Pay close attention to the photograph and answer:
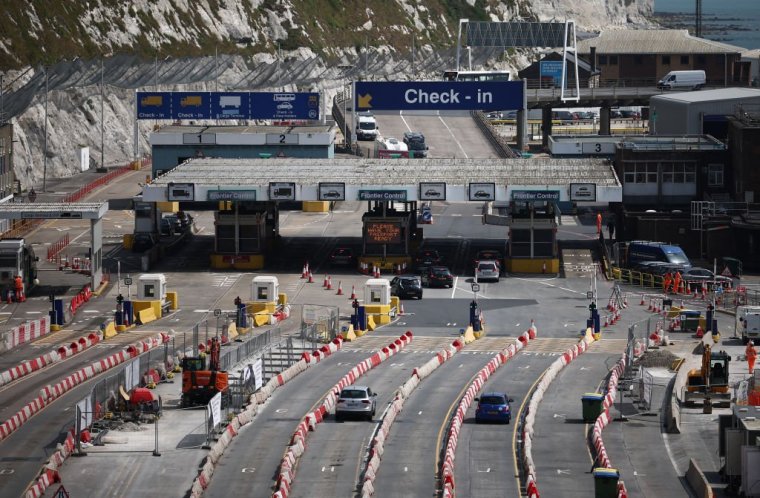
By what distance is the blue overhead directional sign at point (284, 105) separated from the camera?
456 feet

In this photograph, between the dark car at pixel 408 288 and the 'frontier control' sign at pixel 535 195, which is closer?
the dark car at pixel 408 288

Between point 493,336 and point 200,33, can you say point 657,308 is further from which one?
point 200,33

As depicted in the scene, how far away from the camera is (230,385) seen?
68.9m

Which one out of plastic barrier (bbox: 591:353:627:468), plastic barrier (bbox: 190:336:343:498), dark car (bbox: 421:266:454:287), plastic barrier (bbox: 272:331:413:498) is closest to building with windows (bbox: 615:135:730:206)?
dark car (bbox: 421:266:454:287)

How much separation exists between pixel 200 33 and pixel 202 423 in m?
135

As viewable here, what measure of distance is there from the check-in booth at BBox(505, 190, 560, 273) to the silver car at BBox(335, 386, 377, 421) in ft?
130

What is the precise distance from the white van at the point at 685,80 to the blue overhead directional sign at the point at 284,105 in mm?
58107

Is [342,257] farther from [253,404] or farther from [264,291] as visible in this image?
[253,404]

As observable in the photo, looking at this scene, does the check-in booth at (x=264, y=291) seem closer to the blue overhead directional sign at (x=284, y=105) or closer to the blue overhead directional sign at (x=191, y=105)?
the blue overhead directional sign at (x=284, y=105)

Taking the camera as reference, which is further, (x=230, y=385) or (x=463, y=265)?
(x=463, y=265)

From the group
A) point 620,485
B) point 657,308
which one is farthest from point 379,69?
point 620,485

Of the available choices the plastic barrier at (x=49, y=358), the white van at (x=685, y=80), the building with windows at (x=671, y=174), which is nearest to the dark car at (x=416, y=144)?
the white van at (x=685, y=80)

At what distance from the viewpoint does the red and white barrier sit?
266 feet

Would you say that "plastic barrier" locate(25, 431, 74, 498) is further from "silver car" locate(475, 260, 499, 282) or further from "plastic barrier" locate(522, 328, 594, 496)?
"silver car" locate(475, 260, 499, 282)
